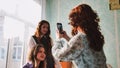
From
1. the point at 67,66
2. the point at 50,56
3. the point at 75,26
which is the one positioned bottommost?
the point at 67,66

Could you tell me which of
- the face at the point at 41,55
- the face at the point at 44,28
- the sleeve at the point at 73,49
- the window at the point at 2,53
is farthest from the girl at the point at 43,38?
the window at the point at 2,53

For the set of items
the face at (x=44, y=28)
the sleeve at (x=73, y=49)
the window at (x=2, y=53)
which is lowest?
the window at (x=2, y=53)

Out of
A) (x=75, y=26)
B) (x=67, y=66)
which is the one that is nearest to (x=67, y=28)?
(x=67, y=66)

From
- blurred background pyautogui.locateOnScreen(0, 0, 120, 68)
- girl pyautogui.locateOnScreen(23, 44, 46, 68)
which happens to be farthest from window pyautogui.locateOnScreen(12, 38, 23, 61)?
girl pyautogui.locateOnScreen(23, 44, 46, 68)

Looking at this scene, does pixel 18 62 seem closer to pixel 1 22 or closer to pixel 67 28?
pixel 1 22

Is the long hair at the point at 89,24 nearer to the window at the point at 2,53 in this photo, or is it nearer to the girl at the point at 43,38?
the girl at the point at 43,38

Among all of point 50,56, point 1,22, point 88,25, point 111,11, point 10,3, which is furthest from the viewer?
point 111,11

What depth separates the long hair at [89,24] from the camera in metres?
1.28

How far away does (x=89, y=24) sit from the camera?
1349mm

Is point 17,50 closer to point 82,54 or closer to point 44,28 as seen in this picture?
point 44,28

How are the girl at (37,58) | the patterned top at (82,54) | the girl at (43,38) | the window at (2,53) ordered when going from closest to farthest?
the patterned top at (82,54), the girl at (37,58), the girl at (43,38), the window at (2,53)

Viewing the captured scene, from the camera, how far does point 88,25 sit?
4.39 feet

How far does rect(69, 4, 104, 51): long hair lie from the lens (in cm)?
128

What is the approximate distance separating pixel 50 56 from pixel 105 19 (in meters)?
1.21
